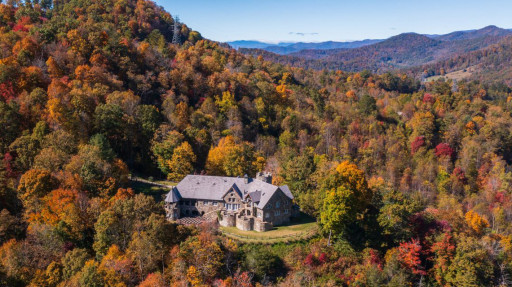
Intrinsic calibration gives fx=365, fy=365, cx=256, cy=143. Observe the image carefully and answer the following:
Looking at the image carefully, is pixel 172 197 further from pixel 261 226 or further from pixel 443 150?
pixel 443 150

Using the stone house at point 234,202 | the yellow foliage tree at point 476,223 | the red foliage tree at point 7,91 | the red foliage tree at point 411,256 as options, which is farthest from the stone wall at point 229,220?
the red foliage tree at point 7,91

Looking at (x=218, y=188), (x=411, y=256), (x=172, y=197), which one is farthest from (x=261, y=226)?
(x=411, y=256)

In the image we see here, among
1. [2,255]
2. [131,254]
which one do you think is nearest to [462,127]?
[131,254]

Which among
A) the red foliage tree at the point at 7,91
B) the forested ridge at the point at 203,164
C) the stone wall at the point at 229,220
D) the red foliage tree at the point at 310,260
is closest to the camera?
the forested ridge at the point at 203,164

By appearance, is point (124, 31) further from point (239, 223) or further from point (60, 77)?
point (239, 223)

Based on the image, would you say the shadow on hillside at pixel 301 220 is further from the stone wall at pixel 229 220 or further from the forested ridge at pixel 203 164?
the stone wall at pixel 229 220

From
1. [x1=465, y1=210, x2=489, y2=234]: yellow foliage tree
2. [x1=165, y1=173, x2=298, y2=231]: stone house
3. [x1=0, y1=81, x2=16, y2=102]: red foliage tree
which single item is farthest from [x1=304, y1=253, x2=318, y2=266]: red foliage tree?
[x1=0, y1=81, x2=16, y2=102]: red foliage tree
